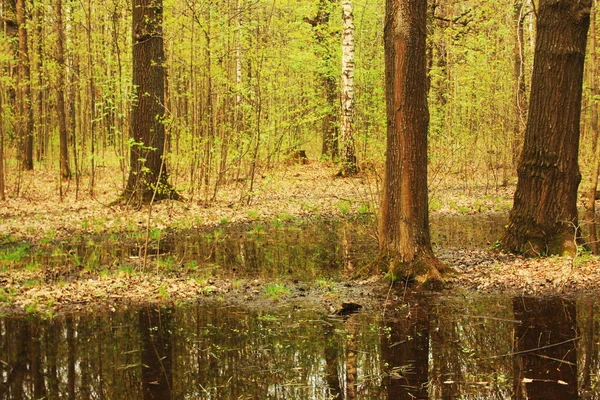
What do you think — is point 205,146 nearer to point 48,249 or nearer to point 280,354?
point 48,249

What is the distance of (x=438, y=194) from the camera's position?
16.7 meters

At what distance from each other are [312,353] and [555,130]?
220 inches

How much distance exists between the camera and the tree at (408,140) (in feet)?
24.1

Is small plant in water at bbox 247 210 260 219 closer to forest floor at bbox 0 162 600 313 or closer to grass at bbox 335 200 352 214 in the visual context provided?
forest floor at bbox 0 162 600 313

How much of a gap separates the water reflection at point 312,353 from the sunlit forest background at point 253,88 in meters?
4.07

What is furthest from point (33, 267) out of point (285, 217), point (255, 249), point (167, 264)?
point (285, 217)

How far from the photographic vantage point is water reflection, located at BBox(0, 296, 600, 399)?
14.2ft

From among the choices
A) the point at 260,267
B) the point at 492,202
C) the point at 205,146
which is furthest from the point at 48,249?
the point at 492,202

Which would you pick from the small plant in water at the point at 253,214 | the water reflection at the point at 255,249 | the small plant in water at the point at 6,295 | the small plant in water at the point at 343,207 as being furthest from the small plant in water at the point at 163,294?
the small plant in water at the point at 343,207

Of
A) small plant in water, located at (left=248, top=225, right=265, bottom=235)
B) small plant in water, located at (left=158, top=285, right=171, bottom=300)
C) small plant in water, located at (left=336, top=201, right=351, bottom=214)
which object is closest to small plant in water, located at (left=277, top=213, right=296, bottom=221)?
small plant in water, located at (left=336, top=201, right=351, bottom=214)

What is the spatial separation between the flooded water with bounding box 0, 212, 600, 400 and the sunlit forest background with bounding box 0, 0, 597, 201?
12.9 feet

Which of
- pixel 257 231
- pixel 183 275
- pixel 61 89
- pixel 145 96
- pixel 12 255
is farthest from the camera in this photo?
pixel 61 89

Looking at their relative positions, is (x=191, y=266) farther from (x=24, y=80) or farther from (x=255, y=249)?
(x=24, y=80)

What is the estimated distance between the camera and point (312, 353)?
513 cm
